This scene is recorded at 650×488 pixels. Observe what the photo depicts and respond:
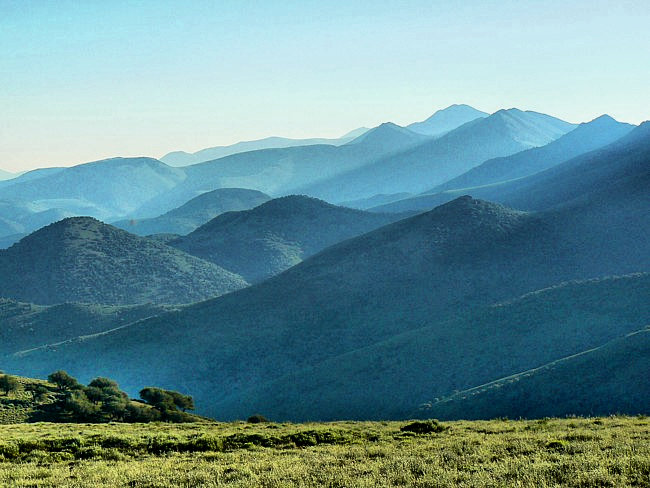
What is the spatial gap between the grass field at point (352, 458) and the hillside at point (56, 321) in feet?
449

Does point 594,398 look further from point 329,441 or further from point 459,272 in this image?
point 459,272

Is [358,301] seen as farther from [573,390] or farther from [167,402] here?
[573,390]

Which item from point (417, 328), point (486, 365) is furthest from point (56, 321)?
point (486, 365)

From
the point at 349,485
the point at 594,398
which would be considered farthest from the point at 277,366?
the point at 349,485

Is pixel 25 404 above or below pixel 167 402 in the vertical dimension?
above

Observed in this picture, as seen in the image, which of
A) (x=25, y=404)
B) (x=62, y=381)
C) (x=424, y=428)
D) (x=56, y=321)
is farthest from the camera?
(x=56, y=321)

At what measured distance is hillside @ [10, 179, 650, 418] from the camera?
115438 mm

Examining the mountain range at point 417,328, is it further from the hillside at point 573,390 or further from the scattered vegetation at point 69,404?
the scattered vegetation at point 69,404

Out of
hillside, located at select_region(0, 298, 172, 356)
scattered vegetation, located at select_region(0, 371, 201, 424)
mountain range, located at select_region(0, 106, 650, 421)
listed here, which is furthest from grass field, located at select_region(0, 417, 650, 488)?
hillside, located at select_region(0, 298, 172, 356)

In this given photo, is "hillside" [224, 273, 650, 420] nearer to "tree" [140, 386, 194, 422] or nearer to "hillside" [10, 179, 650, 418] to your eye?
"hillside" [10, 179, 650, 418]

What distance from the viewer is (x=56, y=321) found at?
168m

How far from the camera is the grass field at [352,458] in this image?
59.9 ft

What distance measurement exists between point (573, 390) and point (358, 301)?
223 feet

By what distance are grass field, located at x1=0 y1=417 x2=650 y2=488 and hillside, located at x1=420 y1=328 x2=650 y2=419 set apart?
31.7 m
